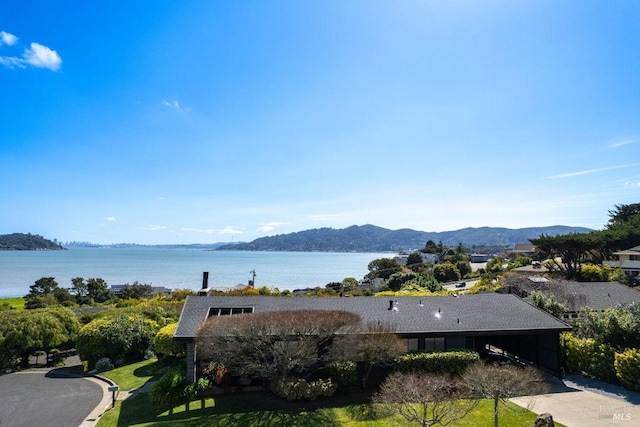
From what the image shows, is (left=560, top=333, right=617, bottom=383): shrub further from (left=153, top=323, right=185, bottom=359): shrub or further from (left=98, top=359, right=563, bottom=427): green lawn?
(left=153, top=323, right=185, bottom=359): shrub

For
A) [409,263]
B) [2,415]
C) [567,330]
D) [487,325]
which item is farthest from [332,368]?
[409,263]

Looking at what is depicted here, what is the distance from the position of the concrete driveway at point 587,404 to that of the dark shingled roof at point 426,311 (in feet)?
8.06

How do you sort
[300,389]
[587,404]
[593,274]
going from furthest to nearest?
[593,274]
[300,389]
[587,404]

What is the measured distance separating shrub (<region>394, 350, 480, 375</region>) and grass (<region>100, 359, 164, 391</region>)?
1338 centimetres

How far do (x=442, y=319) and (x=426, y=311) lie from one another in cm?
130

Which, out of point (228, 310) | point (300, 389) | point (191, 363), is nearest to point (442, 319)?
point (300, 389)

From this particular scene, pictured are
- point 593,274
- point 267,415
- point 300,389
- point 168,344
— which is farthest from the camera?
point 593,274

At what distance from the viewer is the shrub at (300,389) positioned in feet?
46.5

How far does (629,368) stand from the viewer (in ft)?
48.0

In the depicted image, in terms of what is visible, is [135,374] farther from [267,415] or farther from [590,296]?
[590,296]

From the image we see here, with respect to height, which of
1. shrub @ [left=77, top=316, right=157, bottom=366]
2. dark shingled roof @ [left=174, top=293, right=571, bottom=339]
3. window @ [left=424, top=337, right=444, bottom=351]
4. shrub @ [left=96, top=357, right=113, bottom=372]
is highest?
dark shingled roof @ [left=174, top=293, right=571, bottom=339]

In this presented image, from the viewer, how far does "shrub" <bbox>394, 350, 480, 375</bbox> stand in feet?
50.0

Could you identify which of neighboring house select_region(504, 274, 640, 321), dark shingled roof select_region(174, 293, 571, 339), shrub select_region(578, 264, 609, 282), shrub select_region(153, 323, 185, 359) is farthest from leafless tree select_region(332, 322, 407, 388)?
shrub select_region(578, 264, 609, 282)

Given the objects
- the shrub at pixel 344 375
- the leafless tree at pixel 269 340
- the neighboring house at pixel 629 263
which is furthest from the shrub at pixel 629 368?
the neighboring house at pixel 629 263
